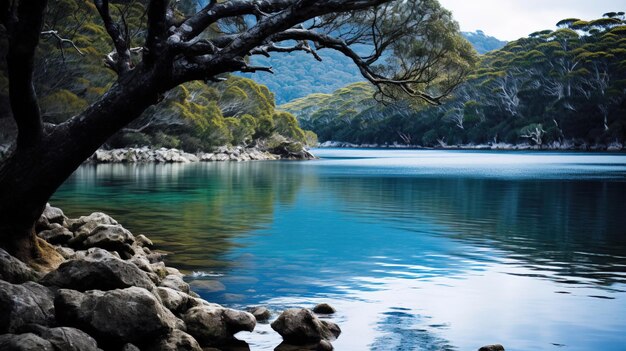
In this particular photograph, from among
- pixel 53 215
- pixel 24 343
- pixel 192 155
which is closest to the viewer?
pixel 24 343

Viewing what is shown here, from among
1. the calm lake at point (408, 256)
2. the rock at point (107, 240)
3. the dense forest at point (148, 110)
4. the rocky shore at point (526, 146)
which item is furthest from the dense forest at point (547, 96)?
the rock at point (107, 240)

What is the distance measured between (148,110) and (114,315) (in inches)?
2113

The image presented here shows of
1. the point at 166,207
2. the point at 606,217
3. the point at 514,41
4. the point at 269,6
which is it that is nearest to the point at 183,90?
the point at 166,207

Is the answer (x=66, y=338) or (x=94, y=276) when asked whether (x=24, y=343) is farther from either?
(x=94, y=276)

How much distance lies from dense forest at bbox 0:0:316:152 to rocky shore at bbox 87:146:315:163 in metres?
1.05

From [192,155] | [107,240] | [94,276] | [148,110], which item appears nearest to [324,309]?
[94,276]

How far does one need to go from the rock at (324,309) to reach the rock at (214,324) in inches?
67.9

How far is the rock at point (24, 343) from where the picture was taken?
22.0ft

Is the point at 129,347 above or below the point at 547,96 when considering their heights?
below

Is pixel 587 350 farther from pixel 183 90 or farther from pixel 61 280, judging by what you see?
pixel 183 90

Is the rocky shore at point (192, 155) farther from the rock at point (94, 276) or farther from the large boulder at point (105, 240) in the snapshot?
the rock at point (94, 276)

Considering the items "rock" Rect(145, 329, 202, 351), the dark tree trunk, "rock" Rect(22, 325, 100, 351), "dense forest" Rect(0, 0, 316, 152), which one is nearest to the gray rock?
the dark tree trunk

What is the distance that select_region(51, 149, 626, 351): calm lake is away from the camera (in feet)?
34.9

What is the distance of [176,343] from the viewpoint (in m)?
8.37
